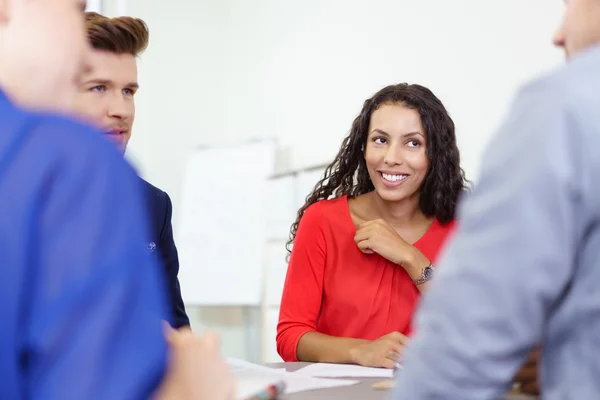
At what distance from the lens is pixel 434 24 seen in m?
3.36

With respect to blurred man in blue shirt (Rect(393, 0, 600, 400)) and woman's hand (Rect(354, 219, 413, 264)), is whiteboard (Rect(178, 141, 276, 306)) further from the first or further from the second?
blurred man in blue shirt (Rect(393, 0, 600, 400))

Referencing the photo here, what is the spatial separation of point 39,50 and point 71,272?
0.17 m

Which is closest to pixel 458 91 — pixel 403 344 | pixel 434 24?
pixel 434 24

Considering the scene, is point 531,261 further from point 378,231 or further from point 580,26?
point 378,231

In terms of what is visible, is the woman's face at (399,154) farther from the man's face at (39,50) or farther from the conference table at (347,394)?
the man's face at (39,50)

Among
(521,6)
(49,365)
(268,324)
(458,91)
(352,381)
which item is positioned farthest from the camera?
(268,324)

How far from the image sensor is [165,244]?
6.66ft

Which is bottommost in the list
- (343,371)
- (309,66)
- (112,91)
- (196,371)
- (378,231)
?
(343,371)

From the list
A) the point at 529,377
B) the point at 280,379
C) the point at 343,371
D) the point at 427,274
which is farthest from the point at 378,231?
the point at 529,377

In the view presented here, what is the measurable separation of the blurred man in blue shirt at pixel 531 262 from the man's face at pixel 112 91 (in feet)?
4.67

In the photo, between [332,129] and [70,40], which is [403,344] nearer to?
[70,40]

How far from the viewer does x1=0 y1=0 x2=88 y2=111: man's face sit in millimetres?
501

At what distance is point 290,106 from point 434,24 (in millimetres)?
1247

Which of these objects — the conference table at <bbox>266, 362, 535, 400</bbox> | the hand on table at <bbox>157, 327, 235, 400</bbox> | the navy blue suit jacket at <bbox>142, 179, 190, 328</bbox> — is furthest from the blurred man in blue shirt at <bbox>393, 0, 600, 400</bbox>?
the navy blue suit jacket at <bbox>142, 179, 190, 328</bbox>
